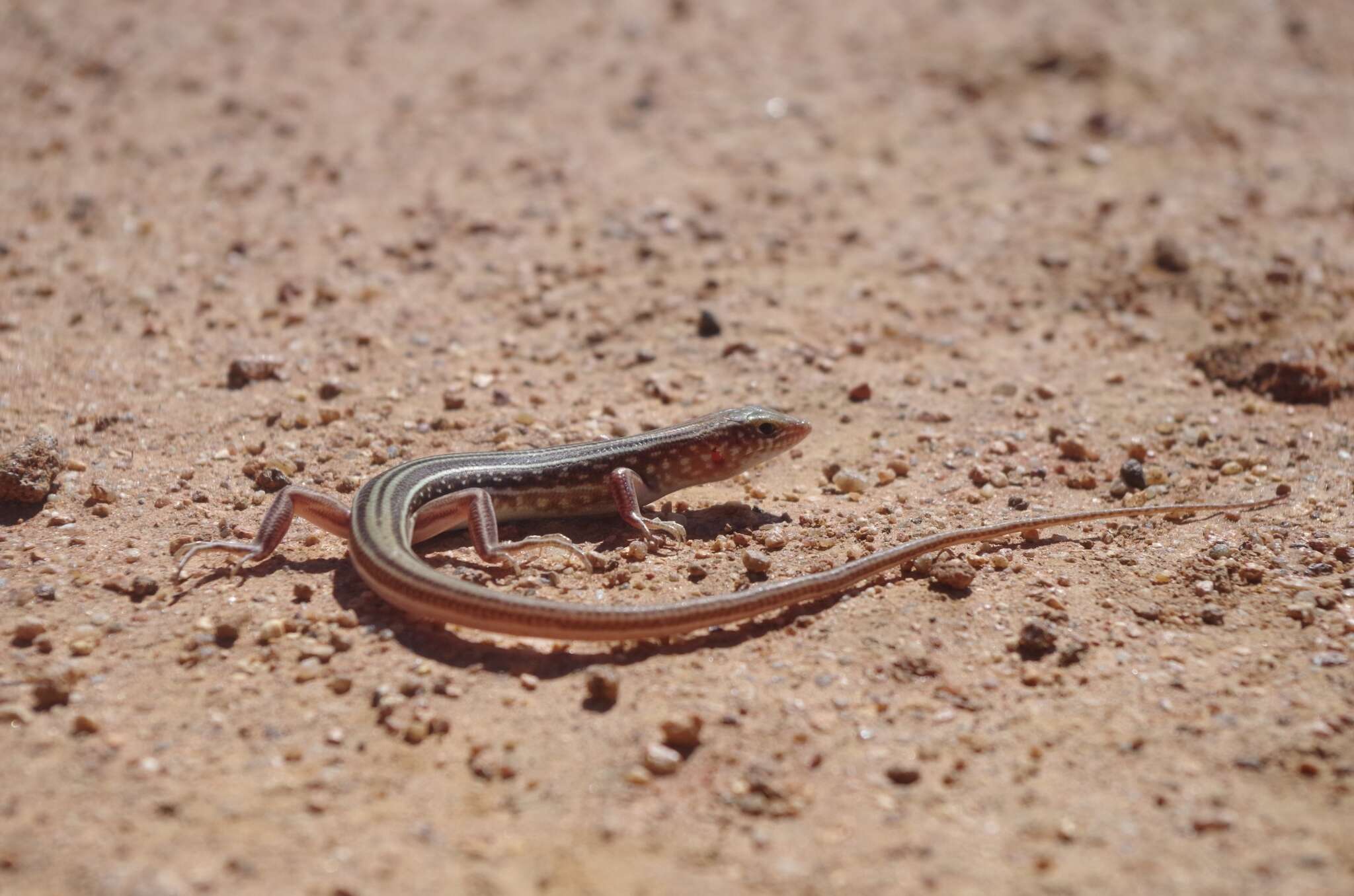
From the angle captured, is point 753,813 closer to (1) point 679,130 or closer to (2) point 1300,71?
(1) point 679,130

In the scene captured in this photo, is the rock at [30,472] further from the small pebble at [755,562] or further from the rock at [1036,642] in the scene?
the rock at [1036,642]

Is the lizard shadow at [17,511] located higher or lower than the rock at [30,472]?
lower

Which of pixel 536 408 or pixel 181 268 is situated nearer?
pixel 536 408

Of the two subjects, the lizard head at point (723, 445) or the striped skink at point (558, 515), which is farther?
the lizard head at point (723, 445)

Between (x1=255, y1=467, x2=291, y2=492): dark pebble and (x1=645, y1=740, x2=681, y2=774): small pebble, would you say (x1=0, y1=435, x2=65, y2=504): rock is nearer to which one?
(x1=255, y1=467, x2=291, y2=492): dark pebble

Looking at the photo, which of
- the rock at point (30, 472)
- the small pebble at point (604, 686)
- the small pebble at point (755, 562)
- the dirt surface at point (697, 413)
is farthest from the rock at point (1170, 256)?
the rock at point (30, 472)

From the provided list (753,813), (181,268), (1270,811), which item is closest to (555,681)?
(753,813)

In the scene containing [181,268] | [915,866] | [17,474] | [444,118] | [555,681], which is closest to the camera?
[915,866]
